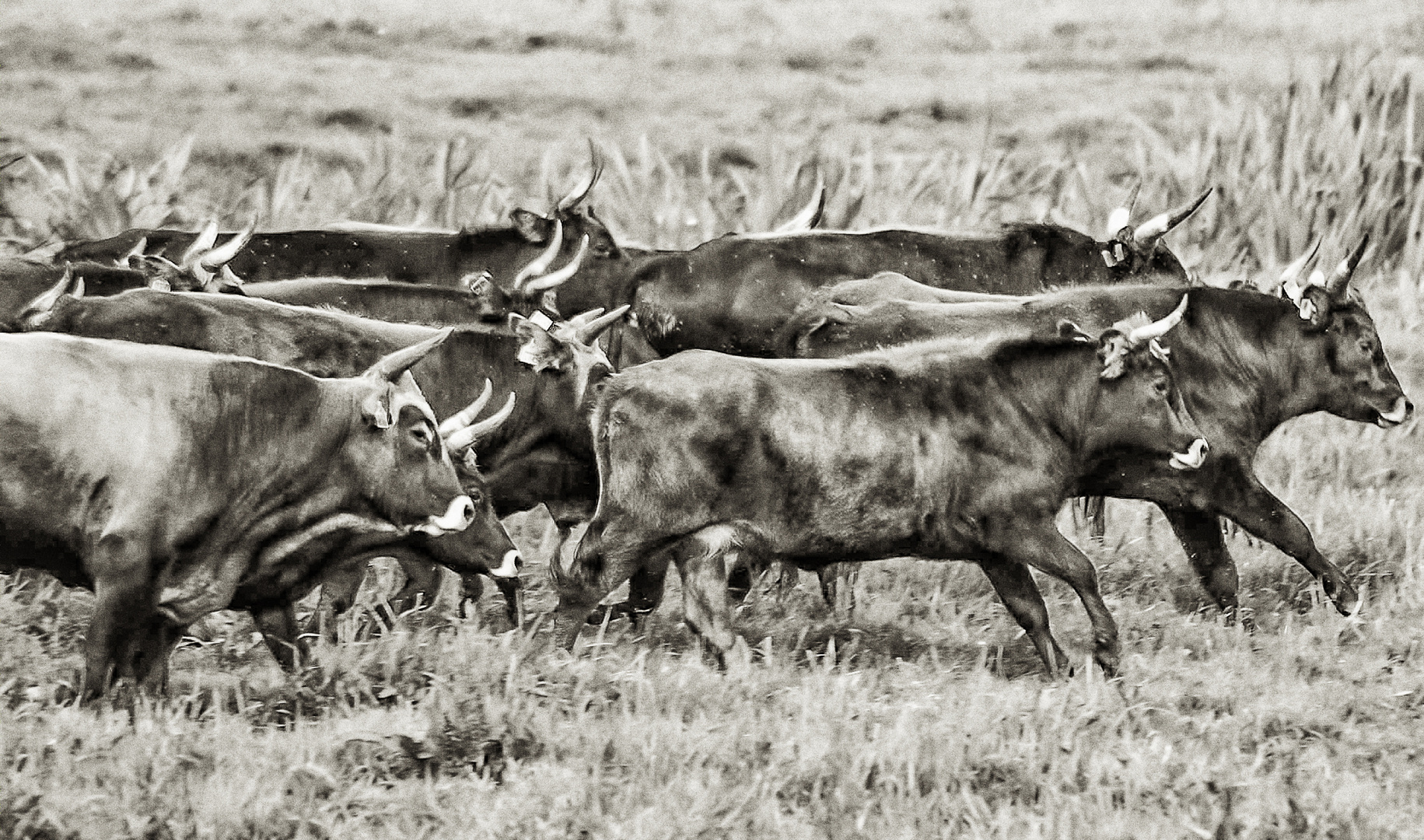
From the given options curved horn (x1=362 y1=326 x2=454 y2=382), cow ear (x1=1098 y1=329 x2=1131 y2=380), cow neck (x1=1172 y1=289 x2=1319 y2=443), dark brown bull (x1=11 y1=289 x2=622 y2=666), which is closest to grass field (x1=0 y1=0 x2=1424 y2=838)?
dark brown bull (x1=11 y1=289 x2=622 y2=666)

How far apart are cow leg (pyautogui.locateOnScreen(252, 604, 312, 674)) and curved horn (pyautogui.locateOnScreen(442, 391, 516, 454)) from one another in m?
0.70

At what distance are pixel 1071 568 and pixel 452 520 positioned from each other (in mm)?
1900

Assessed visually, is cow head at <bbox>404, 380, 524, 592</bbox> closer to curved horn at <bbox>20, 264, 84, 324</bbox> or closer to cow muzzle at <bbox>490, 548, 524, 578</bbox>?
cow muzzle at <bbox>490, 548, 524, 578</bbox>

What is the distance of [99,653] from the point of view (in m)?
6.06

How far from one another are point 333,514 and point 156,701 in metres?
0.80

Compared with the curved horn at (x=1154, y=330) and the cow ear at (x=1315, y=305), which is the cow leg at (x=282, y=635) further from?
the cow ear at (x=1315, y=305)

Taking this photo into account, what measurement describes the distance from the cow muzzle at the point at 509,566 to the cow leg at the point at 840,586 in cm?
104

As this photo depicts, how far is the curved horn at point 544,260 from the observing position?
833cm

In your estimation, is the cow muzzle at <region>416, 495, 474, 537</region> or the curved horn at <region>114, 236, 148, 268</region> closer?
the cow muzzle at <region>416, 495, 474, 537</region>

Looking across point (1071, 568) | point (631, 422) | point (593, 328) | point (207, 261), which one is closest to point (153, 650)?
point (631, 422)

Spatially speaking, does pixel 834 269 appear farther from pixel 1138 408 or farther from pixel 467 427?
pixel 467 427

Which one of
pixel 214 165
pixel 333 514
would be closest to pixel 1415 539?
pixel 333 514

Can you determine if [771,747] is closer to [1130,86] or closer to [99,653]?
[99,653]

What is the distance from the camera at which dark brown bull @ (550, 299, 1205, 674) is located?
22.1ft
